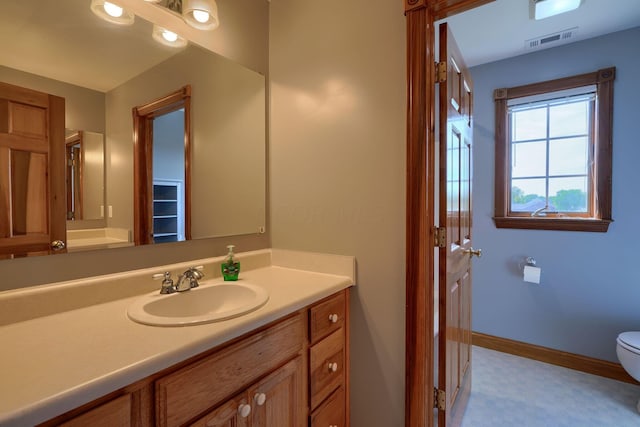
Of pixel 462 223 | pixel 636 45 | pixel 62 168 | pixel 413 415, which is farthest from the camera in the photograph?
pixel 636 45

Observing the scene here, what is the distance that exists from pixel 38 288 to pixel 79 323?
0.21 m

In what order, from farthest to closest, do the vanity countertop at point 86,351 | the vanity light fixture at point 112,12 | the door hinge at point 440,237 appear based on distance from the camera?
1. the door hinge at point 440,237
2. the vanity light fixture at point 112,12
3. the vanity countertop at point 86,351

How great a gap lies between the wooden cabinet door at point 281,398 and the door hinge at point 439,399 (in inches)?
24.5

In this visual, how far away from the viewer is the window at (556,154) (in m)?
2.05

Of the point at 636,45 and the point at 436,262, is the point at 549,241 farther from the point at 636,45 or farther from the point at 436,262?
the point at 436,262

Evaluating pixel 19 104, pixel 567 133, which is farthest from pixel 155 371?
pixel 567 133

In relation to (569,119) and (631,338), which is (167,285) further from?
(569,119)

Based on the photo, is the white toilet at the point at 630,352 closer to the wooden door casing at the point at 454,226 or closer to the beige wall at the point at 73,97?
the wooden door casing at the point at 454,226

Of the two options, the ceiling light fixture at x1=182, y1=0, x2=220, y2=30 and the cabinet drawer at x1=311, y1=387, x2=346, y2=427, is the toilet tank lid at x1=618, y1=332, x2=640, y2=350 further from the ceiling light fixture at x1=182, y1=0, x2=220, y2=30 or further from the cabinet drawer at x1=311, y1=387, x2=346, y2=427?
the ceiling light fixture at x1=182, y1=0, x2=220, y2=30

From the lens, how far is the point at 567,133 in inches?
87.8

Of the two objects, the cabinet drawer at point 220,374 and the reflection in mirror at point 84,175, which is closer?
the cabinet drawer at point 220,374

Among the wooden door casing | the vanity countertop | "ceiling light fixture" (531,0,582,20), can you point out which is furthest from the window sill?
the vanity countertop

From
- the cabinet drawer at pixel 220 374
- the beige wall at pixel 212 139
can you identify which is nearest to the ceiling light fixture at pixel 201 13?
the beige wall at pixel 212 139

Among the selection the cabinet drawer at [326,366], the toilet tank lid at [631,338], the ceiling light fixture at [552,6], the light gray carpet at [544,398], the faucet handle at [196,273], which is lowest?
the light gray carpet at [544,398]
